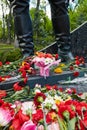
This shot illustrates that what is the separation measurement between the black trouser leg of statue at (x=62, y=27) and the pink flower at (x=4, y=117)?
3.28m

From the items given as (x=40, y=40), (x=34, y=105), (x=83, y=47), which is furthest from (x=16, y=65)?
(x=40, y=40)

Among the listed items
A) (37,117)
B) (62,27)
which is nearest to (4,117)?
(37,117)

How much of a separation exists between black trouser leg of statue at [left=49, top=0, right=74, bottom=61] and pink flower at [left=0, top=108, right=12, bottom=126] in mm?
3277

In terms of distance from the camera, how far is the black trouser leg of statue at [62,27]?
4820mm

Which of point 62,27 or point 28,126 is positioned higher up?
point 28,126

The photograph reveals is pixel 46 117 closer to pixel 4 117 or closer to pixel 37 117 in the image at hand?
pixel 37 117

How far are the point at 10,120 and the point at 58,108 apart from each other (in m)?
0.22

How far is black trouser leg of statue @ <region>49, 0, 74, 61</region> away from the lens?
4820 mm

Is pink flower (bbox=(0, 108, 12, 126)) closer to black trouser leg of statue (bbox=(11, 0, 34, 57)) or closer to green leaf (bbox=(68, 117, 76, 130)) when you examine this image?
green leaf (bbox=(68, 117, 76, 130))

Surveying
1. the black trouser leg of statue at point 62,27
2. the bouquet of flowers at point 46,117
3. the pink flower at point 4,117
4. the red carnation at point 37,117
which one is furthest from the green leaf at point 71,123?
the black trouser leg of statue at point 62,27

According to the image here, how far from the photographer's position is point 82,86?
3682 millimetres

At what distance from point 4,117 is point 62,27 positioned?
3.36 meters

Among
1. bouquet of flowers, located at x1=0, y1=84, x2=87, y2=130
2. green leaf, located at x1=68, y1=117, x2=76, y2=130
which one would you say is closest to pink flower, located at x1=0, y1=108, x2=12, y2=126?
bouquet of flowers, located at x1=0, y1=84, x2=87, y2=130

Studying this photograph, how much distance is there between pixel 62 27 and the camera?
16.0 ft
